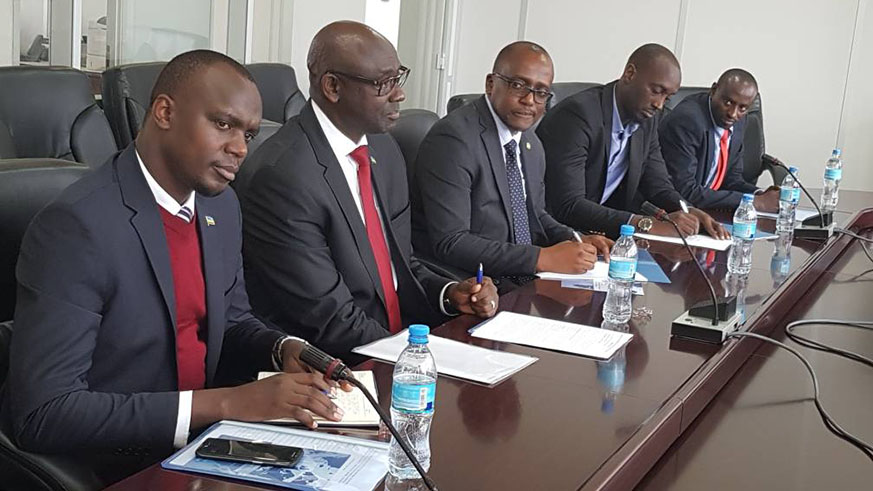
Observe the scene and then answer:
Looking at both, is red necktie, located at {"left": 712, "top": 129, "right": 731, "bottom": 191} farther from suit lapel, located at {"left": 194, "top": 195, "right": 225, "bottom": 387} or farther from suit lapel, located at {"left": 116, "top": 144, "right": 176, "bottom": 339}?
suit lapel, located at {"left": 116, "top": 144, "right": 176, "bottom": 339}

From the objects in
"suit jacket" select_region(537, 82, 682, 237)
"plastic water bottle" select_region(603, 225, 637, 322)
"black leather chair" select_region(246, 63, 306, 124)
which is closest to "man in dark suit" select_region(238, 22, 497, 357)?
"plastic water bottle" select_region(603, 225, 637, 322)

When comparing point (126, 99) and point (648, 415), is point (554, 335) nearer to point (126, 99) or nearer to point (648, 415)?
point (648, 415)

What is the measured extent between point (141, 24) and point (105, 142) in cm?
163

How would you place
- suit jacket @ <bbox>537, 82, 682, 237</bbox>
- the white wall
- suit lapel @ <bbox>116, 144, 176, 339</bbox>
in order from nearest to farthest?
1. suit lapel @ <bbox>116, 144, 176, 339</bbox>
2. suit jacket @ <bbox>537, 82, 682, 237</bbox>
3. the white wall

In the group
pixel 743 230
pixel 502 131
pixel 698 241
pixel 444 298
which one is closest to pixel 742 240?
pixel 743 230

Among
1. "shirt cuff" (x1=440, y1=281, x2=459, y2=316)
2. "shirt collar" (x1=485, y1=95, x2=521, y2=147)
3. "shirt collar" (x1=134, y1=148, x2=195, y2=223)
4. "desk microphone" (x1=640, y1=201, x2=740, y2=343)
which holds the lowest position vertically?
"shirt cuff" (x1=440, y1=281, x2=459, y2=316)

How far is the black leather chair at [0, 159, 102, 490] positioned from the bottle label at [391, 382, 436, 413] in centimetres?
55

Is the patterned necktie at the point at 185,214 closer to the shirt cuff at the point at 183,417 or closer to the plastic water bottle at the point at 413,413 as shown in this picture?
the shirt cuff at the point at 183,417

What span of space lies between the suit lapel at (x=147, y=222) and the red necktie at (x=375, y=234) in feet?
2.63

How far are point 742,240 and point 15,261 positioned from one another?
2.07 m

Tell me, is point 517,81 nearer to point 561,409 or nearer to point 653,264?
point 653,264

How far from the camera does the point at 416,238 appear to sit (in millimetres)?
3111

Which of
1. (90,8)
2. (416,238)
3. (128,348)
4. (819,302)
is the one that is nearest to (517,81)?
(416,238)

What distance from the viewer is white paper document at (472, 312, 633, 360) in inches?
76.4
